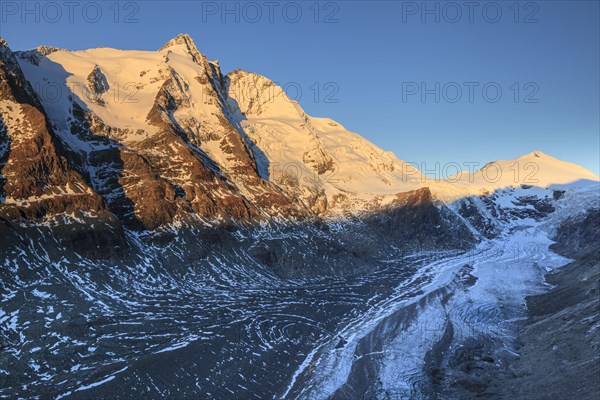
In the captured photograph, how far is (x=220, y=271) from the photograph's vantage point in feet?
352

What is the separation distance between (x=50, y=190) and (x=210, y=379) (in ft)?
186

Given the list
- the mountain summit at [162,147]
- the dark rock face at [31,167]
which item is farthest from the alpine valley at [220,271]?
the mountain summit at [162,147]

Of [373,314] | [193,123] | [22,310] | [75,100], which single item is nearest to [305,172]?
[193,123]

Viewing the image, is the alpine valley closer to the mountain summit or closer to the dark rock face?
the dark rock face

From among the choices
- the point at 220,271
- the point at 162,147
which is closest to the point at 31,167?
the point at 220,271

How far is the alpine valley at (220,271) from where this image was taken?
61.6m

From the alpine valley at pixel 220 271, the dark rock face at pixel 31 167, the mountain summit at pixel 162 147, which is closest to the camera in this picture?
the alpine valley at pixel 220 271

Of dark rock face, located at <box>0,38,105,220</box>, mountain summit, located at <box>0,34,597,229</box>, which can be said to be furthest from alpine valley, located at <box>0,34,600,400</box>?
mountain summit, located at <box>0,34,597,229</box>

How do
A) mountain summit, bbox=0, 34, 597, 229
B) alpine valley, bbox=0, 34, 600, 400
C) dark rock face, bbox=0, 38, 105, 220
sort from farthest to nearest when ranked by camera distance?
mountain summit, bbox=0, 34, 597, 229 → dark rock face, bbox=0, 38, 105, 220 → alpine valley, bbox=0, 34, 600, 400

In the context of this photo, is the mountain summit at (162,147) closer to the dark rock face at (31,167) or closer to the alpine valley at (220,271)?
the dark rock face at (31,167)

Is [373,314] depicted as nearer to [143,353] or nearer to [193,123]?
[143,353]

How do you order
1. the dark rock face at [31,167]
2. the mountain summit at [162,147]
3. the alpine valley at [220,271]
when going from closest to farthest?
the alpine valley at [220,271] < the dark rock face at [31,167] < the mountain summit at [162,147]

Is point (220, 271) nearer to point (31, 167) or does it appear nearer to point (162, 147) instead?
point (31, 167)

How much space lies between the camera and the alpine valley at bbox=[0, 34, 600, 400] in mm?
61594
